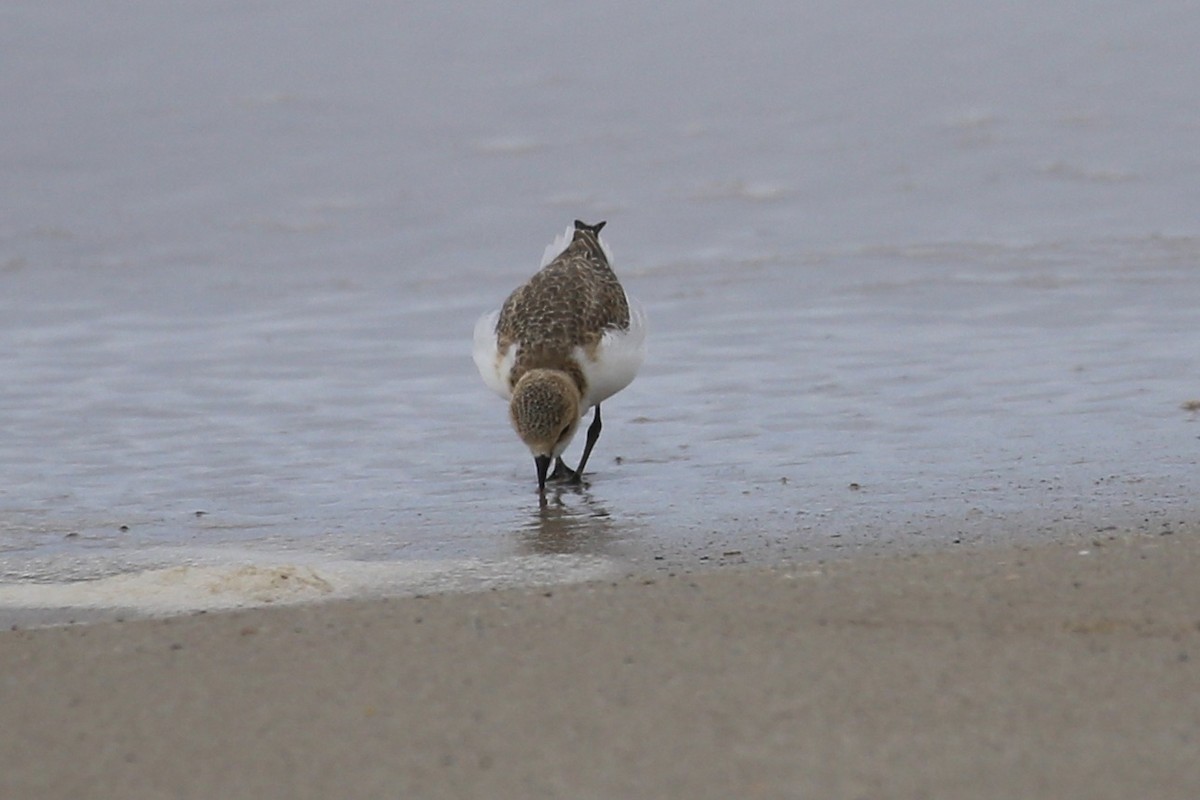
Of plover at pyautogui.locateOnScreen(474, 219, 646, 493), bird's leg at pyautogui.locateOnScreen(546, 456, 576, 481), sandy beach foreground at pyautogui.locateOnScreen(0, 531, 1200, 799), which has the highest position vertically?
plover at pyautogui.locateOnScreen(474, 219, 646, 493)

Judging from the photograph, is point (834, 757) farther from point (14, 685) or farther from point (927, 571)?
point (14, 685)

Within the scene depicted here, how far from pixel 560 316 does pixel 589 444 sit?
0.52 meters

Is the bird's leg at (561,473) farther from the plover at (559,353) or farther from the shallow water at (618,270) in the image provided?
the shallow water at (618,270)

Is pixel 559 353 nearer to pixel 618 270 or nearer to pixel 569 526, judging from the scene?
pixel 569 526

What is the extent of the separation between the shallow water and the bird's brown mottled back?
1.39ft

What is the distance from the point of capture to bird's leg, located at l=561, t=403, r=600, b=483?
265 inches

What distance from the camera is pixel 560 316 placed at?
278 inches

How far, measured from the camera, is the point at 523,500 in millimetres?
6273

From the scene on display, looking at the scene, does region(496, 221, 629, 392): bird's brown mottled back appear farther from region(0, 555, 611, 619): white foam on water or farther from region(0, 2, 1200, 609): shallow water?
region(0, 555, 611, 619): white foam on water

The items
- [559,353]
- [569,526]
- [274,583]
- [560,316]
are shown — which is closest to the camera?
[274,583]

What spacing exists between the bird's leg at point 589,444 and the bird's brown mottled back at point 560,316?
26 centimetres

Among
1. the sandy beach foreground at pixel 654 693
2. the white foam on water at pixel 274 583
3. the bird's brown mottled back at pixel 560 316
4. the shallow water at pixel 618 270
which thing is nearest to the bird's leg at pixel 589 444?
the shallow water at pixel 618 270

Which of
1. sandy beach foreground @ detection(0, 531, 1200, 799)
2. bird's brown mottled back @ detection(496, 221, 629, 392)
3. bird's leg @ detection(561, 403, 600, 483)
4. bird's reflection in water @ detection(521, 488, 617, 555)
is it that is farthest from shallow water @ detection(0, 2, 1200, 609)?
sandy beach foreground @ detection(0, 531, 1200, 799)

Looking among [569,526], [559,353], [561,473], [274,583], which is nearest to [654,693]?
[274,583]
